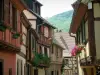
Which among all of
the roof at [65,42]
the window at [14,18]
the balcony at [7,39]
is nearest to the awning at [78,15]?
the window at [14,18]

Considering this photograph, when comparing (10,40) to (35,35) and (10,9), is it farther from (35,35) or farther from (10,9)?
(35,35)

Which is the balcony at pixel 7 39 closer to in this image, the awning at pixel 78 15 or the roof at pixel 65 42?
the awning at pixel 78 15

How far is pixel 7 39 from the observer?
18.2m

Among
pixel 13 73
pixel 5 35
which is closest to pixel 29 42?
pixel 13 73

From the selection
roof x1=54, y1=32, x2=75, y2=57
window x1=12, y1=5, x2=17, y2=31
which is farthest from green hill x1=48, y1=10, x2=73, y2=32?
window x1=12, y1=5, x2=17, y2=31

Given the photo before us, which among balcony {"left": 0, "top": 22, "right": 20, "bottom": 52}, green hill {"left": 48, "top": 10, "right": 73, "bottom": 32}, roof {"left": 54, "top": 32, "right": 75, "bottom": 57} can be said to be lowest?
balcony {"left": 0, "top": 22, "right": 20, "bottom": 52}

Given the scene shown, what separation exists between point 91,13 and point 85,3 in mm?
615

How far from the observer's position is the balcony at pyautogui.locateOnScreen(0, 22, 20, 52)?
1628 centimetres

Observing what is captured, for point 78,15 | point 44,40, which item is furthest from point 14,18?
point 44,40

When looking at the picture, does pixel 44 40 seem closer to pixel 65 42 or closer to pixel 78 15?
pixel 65 42

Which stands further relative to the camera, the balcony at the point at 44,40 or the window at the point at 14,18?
the balcony at the point at 44,40

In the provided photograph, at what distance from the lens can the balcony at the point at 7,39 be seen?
16284 mm

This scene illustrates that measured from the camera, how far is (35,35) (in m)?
34.6

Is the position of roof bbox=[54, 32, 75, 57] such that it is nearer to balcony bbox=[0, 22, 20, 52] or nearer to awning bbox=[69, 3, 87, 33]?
awning bbox=[69, 3, 87, 33]
